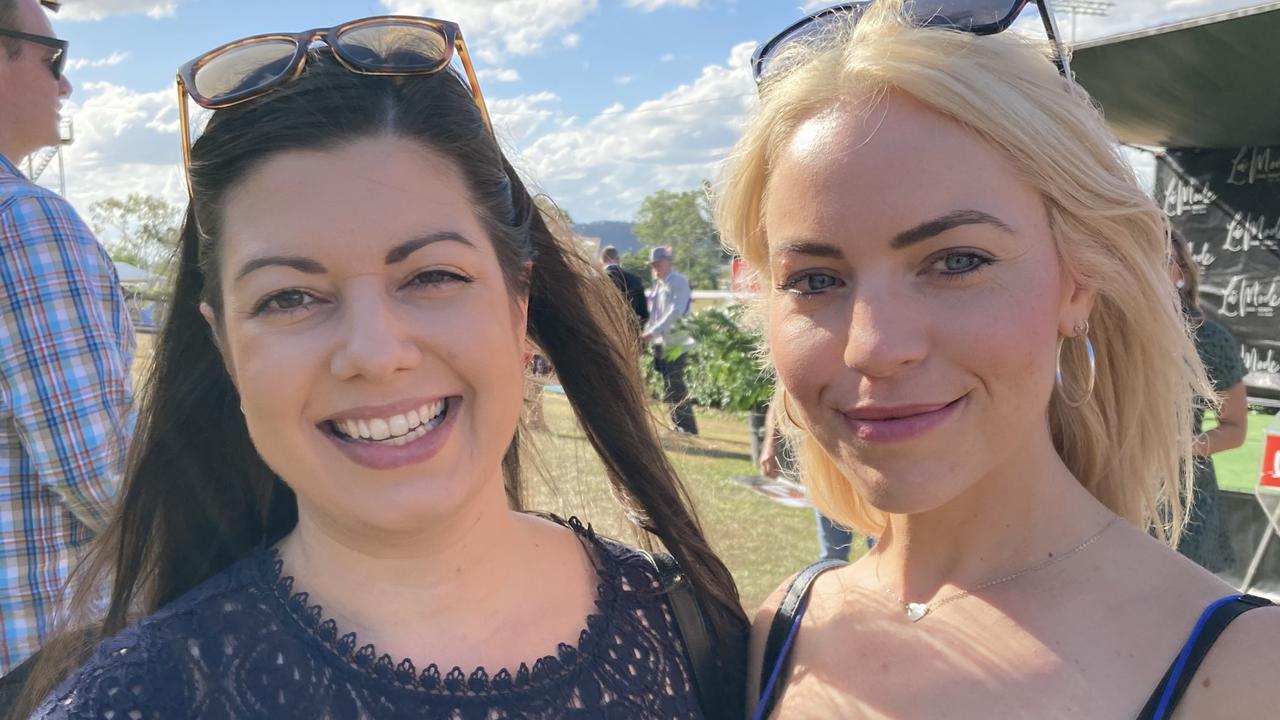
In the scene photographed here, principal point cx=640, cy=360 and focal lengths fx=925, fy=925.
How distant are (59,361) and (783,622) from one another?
5.48 ft

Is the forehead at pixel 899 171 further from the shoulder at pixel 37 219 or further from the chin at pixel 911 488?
the shoulder at pixel 37 219

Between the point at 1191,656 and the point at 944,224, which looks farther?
the point at 944,224

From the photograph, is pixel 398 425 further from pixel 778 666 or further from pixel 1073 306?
pixel 1073 306

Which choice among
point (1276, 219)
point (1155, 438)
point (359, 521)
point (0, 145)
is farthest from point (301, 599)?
point (1276, 219)

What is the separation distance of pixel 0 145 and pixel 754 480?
655 centimetres

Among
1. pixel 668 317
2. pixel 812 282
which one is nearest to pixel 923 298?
pixel 812 282

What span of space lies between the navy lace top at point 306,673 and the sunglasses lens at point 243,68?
0.73 meters

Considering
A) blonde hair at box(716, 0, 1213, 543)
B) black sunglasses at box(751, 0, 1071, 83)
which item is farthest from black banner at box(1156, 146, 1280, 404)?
black sunglasses at box(751, 0, 1071, 83)

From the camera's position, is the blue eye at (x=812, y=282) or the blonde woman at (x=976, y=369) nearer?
the blonde woman at (x=976, y=369)

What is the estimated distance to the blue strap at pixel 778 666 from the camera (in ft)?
5.25

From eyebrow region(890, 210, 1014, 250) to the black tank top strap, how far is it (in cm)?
60

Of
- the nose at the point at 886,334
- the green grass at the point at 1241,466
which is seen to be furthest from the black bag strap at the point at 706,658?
the green grass at the point at 1241,466

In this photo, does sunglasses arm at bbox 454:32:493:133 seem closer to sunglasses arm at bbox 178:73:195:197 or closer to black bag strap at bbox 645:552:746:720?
sunglasses arm at bbox 178:73:195:197

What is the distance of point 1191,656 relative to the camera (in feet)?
4.03
